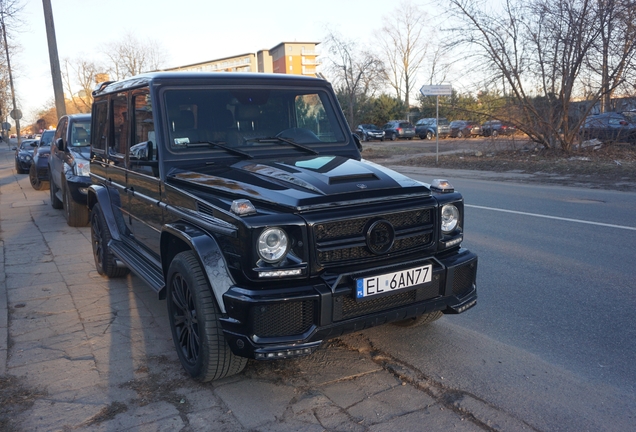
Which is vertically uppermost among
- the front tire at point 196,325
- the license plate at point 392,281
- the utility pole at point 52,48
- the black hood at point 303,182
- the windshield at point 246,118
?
the utility pole at point 52,48

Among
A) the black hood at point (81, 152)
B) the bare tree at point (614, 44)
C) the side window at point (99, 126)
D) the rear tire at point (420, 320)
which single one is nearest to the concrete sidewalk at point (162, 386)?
the rear tire at point (420, 320)

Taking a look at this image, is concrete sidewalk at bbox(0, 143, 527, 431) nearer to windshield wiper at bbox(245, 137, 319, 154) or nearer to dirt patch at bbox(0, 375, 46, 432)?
dirt patch at bbox(0, 375, 46, 432)

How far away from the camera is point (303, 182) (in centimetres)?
357

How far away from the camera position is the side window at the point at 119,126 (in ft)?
17.4

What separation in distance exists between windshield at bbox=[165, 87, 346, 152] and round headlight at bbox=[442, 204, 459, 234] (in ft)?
4.73

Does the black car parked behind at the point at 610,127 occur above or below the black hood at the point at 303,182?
below

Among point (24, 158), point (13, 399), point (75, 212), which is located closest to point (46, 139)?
point (24, 158)

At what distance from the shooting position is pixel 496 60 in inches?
805

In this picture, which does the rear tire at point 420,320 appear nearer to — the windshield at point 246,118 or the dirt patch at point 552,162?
the windshield at point 246,118

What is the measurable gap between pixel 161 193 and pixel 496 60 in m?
18.7

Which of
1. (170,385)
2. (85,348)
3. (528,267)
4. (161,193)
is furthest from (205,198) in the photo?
(528,267)

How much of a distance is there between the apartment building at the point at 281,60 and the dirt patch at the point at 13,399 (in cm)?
Result: 8923

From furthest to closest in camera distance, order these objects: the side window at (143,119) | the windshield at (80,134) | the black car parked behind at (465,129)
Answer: the black car parked behind at (465,129), the windshield at (80,134), the side window at (143,119)

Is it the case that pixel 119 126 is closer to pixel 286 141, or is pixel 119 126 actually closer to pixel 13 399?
pixel 286 141
